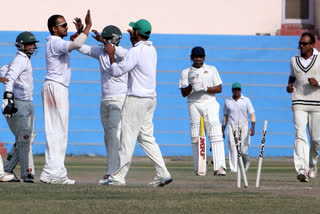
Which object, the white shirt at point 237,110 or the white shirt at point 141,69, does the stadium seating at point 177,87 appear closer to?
the white shirt at point 237,110

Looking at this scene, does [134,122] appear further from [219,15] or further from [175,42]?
[219,15]

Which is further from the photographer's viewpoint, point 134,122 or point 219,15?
point 219,15

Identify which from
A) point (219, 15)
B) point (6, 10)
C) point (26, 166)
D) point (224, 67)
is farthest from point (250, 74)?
point (26, 166)

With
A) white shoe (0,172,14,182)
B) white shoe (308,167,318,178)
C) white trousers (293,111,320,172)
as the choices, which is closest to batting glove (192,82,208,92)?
white trousers (293,111,320,172)

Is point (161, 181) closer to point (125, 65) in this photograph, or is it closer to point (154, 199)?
point (125, 65)

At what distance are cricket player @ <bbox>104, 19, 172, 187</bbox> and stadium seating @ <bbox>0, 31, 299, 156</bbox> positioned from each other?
1484 cm

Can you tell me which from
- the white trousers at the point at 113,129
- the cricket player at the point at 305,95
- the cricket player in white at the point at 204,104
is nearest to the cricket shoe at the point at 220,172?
the cricket player in white at the point at 204,104

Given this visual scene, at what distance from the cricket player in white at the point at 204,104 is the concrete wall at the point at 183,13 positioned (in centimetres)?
1407

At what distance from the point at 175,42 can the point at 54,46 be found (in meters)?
17.0

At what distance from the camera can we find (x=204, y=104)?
57.7ft

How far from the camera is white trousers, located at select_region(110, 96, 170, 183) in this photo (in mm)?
12953

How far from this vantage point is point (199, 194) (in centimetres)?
1171

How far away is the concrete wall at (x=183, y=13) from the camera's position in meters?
31.6

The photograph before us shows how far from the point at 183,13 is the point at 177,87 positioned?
12.2 ft
